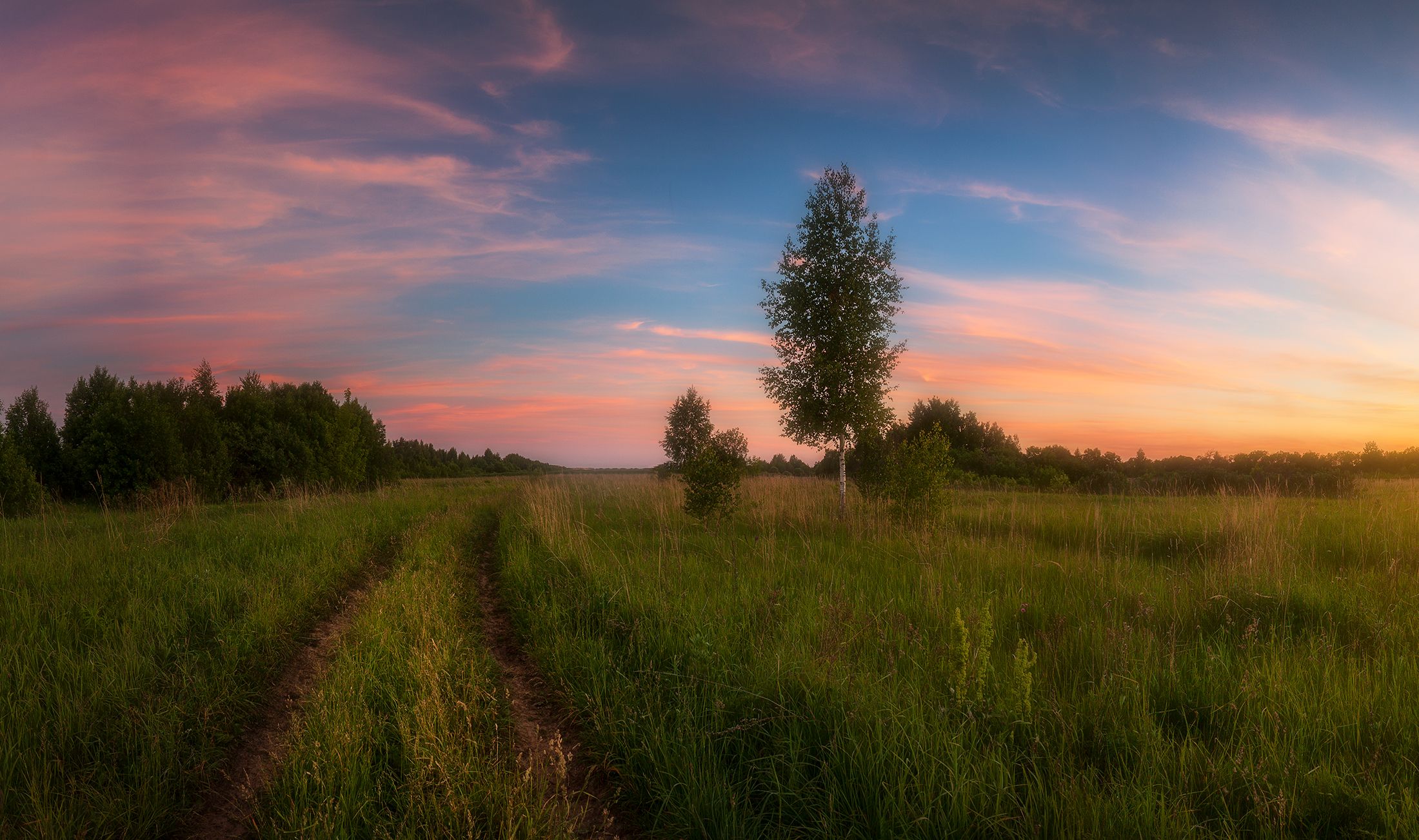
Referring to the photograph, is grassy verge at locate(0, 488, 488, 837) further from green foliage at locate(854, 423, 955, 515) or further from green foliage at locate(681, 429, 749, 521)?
green foliage at locate(854, 423, 955, 515)

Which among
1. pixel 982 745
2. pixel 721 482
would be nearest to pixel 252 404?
pixel 721 482

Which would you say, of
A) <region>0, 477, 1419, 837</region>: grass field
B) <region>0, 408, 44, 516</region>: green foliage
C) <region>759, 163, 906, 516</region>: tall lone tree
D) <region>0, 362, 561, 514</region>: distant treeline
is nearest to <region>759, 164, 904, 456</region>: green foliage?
<region>759, 163, 906, 516</region>: tall lone tree

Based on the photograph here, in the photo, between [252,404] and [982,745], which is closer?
[982,745]

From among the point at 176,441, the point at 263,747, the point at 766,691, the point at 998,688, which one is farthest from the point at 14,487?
the point at 998,688

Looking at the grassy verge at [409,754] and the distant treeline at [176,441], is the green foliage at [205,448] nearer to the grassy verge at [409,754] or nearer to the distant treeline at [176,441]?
the distant treeline at [176,441]

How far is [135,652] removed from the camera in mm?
5379

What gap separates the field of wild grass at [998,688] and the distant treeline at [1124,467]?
6.57 m

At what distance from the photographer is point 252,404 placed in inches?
1458

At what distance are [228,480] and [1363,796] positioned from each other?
4227 centimetres

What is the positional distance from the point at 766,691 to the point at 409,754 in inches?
90.1

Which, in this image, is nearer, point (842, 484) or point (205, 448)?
point (842, 484)

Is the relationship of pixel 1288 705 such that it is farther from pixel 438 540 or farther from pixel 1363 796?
pixel 438 540

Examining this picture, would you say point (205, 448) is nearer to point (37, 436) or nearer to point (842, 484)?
point (37, 436)

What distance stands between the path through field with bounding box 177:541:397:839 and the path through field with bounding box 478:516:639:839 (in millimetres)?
1486
